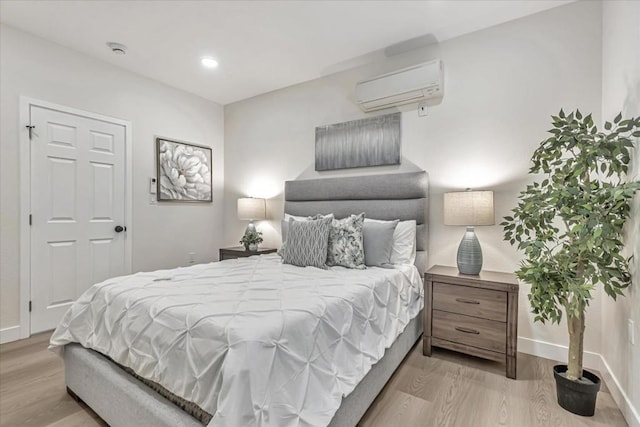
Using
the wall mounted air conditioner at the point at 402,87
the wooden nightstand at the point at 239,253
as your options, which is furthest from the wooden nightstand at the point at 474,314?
the wooden nightstand at the point at 239,253

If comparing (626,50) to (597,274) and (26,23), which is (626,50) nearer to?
(597,274)

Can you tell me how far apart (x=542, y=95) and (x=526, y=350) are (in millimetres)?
2044

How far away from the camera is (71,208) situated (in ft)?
9.80

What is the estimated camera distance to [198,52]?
9.91 ft

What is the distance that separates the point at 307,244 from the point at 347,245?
0.33 m

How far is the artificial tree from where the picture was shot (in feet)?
4.91

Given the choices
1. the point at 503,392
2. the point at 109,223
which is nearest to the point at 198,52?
the point at 109,223

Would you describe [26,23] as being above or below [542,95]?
above

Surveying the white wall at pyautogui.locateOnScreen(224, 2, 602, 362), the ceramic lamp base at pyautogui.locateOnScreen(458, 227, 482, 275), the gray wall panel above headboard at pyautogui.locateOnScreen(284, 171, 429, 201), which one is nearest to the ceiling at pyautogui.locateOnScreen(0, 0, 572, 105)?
the white wall at pyautogui.locateOnScreen(224, 2, 602, 362)

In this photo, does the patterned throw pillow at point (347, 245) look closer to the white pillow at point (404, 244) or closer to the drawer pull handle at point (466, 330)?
the white pillow at point (404, 244)

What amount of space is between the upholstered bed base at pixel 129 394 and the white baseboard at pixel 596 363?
123cm

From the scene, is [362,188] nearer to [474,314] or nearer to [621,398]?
[474,314]

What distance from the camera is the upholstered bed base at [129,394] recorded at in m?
1.25

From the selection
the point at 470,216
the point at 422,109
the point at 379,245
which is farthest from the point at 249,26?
the point at 470,216
